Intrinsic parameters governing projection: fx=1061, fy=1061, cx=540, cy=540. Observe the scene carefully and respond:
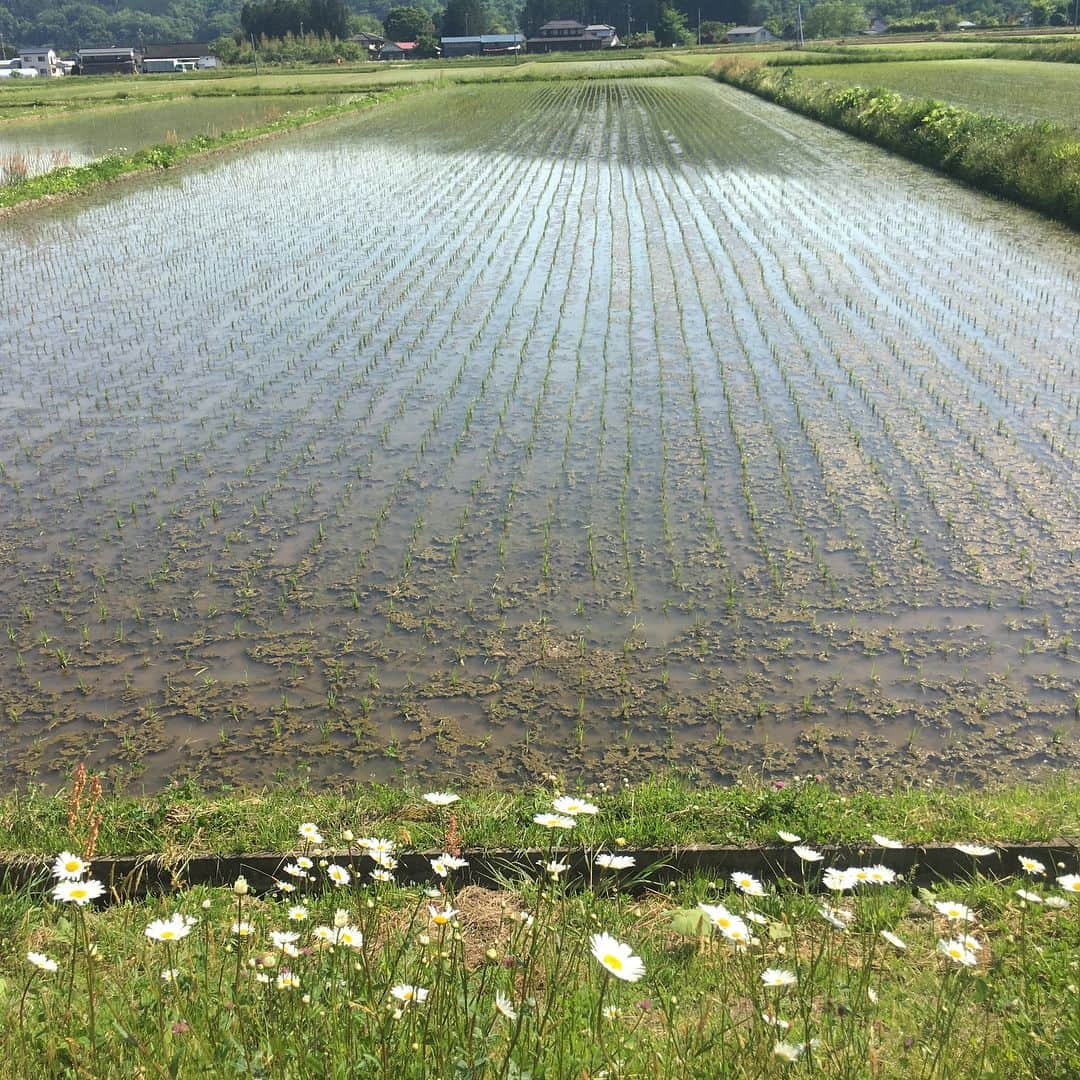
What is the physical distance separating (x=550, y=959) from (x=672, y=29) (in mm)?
97162

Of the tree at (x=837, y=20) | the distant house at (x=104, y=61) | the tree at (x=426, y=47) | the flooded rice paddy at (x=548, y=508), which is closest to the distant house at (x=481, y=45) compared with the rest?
the tree at (x=426, y=47)

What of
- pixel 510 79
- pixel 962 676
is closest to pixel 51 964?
pixel 962 676

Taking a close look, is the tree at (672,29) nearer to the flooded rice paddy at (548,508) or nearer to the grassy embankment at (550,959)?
the flooded rice paddy at (548,508)

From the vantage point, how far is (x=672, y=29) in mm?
88688

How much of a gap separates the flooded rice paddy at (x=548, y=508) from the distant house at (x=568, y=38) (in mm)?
90391

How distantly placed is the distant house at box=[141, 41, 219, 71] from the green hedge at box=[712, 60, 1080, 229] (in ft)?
279

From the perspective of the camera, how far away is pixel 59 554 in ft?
20.1

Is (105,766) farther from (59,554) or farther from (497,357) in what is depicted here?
(497,357)

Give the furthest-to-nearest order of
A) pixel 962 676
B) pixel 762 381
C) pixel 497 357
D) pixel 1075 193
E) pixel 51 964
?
pixel 1075 193, pixel 497 357, pixel 762 381, pixel 962 676, pixel 51 964

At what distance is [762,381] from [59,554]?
5461 millimetres

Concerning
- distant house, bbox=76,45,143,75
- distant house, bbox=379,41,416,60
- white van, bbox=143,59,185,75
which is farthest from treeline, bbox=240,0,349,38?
distant house, bbox=76,45,143,75

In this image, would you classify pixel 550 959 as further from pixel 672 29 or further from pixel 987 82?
pixel 672 29

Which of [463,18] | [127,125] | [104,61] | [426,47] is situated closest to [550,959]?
[127,125]

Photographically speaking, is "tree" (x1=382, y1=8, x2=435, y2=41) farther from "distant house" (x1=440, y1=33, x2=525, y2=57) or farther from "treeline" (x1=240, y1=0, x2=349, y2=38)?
"treeline" (x1=240, y1=0, x2=349, y2=38)
